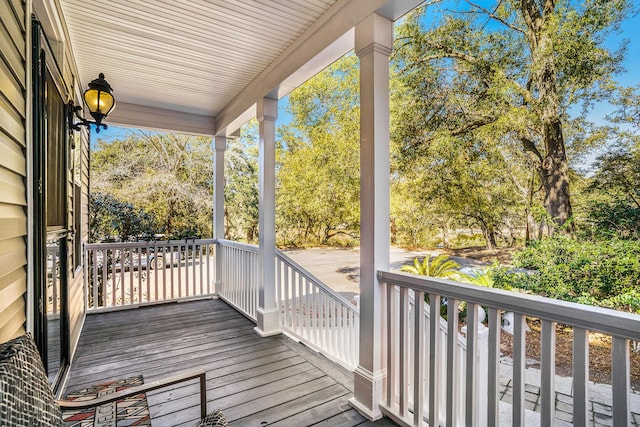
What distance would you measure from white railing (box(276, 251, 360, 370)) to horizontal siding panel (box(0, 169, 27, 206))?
2401 millimetres

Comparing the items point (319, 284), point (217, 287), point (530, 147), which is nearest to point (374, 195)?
point (319, 284)

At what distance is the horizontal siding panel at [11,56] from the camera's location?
1.17 m

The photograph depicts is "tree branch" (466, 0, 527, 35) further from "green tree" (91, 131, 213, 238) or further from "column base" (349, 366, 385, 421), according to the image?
"green tree" (91, 131, 213, 238)

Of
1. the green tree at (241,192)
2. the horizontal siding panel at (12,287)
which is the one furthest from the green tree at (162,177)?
the horizontal siding panel at (12,287)

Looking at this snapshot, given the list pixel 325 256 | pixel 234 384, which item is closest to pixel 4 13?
pixel 234 384

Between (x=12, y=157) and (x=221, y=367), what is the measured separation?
2.24 meters

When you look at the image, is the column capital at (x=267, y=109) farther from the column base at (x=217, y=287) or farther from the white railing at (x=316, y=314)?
the column base at (x=217, y=287)

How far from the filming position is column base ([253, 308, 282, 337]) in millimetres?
3598

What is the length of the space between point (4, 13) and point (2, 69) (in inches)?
8.9

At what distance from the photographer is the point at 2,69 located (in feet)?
3.79

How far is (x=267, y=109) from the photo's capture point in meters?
3.57

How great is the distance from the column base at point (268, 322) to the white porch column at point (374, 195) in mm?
1630

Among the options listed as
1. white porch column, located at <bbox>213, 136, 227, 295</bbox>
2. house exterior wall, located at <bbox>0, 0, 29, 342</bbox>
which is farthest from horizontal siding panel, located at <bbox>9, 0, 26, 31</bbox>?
white porch column, located at <bbox>213, 136, 227, 295</bbox>

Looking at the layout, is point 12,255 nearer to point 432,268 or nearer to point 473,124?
point 432,268
